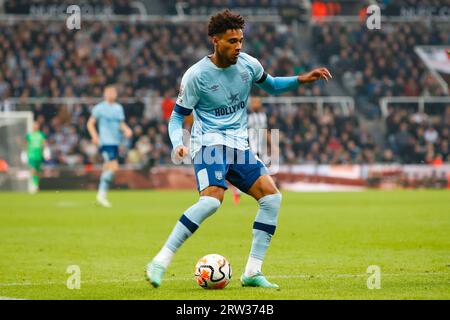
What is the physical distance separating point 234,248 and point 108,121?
1007 centimetres

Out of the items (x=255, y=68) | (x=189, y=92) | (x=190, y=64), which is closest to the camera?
(x=189, y=92)

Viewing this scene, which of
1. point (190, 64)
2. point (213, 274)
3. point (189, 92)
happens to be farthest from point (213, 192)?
point (190, 64)

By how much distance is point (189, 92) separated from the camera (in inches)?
336

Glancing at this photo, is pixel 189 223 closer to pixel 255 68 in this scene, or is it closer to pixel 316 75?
pixel 255 68

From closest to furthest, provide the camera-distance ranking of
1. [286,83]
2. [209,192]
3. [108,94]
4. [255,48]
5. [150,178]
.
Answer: [209,192]
[286,83]
[108,94]
[150,178]
[255,48]

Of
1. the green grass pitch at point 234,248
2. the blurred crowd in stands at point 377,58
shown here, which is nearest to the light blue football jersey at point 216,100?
the green grass pitch at point 234,248

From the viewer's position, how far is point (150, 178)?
30844 millimetres

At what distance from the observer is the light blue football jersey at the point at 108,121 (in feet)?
71.3

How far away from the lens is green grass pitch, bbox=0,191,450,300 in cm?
821

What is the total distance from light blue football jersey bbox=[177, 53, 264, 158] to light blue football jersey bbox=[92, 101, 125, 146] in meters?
13.2

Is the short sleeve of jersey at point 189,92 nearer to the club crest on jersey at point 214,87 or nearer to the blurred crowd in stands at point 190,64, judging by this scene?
the club crest on jersey at point 214,87
